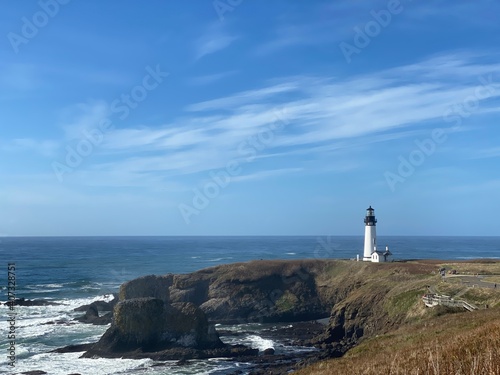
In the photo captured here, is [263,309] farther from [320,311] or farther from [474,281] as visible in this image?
[474,281]

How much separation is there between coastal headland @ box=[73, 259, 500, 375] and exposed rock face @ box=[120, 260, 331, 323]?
0.14m

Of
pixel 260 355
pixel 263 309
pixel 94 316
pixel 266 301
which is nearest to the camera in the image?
pixel 260 355

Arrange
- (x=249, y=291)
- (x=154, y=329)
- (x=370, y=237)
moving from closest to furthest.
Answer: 1. (x=154, y=329)
2. (x=249, y=291)
3. (x=370, y=237)

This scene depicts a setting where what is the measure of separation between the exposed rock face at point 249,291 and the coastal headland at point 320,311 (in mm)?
137

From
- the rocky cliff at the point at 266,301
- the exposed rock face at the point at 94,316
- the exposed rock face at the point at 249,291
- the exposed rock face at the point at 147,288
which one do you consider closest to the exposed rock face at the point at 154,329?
the rocky cliff at the point at 266,301

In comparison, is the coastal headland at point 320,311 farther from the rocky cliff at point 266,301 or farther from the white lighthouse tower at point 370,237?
the white lighthouse tower at point 370,237

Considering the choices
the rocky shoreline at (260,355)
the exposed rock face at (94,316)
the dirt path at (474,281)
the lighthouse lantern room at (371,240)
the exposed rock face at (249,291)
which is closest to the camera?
the rocky shoreline at (260,355)

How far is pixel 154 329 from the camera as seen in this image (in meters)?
47.2

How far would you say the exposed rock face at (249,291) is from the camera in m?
65.1

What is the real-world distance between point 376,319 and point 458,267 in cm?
1804

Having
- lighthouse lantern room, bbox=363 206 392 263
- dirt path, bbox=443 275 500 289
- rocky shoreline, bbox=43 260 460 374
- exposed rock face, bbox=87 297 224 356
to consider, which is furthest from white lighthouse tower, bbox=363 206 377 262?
exposed rock face, bbox=87 297 224 356

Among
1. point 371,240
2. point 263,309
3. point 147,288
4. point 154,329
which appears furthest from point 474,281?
point 147,288

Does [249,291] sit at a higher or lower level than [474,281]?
lower

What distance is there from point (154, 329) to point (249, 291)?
23.0 m
